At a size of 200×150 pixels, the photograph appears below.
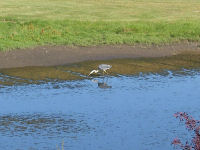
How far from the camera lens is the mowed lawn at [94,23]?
22.2 metres

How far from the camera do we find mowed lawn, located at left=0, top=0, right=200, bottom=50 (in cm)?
2216

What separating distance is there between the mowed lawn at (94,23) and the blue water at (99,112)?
17.4 feet

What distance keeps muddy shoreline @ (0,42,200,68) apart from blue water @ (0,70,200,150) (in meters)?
3.16

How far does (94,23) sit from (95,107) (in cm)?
1125

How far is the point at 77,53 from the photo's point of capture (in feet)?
67.4

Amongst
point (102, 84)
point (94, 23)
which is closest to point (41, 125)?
point (102, 84)

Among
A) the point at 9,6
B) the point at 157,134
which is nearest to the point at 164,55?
the point at 157,134

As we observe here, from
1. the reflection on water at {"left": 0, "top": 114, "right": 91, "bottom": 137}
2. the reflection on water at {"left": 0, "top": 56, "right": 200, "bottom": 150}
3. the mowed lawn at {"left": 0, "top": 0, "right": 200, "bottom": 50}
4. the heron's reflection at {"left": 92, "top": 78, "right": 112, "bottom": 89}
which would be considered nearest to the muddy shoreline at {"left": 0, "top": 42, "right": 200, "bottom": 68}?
the mowed lawn at {"left": 0, "top": 0, "right": 200, "bottom": 50}

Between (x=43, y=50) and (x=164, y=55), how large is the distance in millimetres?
4623

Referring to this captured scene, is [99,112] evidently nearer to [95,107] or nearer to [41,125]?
[95,107]

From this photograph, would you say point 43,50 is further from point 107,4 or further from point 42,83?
point 107,4

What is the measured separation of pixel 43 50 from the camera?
20.8 m

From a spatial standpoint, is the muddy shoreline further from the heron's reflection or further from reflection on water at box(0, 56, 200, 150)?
the heron's reflection

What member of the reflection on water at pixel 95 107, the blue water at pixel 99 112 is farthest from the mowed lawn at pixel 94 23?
the blue water at pixel 99 112
